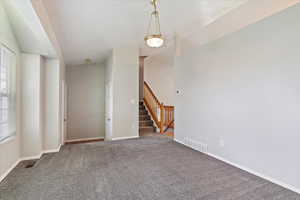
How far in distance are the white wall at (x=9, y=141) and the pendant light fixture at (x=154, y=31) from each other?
2.31 metres

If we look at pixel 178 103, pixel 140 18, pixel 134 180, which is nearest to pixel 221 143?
pixel 178 103

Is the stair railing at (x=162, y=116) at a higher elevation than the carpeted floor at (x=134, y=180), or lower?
higher

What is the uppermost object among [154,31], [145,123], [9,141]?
[154,31]

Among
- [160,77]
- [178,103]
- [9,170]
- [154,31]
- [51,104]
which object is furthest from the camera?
[160,77]

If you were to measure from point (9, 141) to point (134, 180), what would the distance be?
240cm

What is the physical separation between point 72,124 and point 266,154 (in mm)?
6525

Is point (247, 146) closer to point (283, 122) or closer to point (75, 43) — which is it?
point (283, 122)

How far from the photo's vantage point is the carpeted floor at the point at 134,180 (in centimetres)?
221

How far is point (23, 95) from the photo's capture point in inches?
140

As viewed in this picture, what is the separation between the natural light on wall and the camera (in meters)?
2.84

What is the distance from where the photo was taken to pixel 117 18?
3.43 metres

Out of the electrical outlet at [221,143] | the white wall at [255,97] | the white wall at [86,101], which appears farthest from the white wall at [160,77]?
the electrical outlet at [221,143]

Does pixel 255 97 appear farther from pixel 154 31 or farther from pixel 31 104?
pixel 31 104

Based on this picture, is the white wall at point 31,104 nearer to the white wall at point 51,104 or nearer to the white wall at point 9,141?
the white wall at point 9,141
